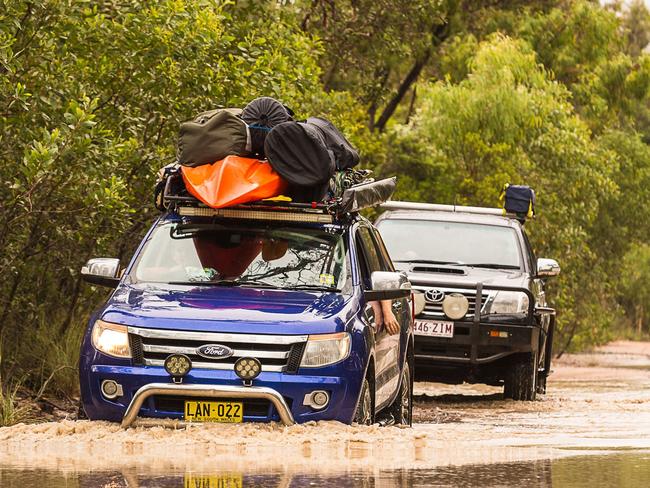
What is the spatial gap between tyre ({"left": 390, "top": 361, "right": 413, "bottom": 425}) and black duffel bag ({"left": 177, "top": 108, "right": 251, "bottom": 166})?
247cm

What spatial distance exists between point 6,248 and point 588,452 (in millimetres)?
6536

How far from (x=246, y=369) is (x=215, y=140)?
2.13 metres

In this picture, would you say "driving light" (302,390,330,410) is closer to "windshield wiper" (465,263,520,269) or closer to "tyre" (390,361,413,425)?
"tyre" (390,361,413,425)

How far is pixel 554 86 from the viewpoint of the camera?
90.2 ft

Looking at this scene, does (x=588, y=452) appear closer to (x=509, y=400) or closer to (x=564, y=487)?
(x=564, y=487)

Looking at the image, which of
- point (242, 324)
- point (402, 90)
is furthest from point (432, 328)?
point (402, 90)

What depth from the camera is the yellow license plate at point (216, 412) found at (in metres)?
9.63

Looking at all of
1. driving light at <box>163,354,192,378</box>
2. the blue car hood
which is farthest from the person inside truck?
driving light at <box>163,354,192,378</box>

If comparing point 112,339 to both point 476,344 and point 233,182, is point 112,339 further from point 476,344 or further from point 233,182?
point 476,344

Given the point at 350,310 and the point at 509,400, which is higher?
the point at 350,310

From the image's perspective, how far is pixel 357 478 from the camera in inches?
342

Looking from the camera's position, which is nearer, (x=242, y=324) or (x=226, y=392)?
(x=226, y=392)

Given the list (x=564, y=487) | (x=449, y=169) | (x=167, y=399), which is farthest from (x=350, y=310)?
(x=449, y=169)

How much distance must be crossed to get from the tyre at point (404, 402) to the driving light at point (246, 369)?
293cm
